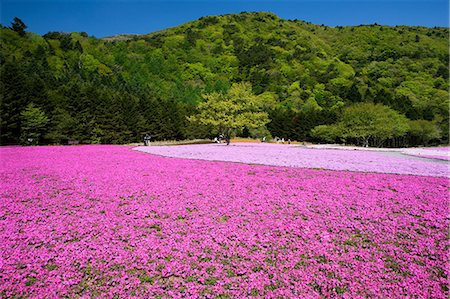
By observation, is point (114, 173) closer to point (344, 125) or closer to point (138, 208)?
point (138, 208)

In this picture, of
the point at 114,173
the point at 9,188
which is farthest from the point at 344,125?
the point at 9,188

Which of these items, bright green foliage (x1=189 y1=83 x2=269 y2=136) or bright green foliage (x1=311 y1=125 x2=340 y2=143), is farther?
bright green foliage (x1=311 y1=125 x2=340 y2=143)

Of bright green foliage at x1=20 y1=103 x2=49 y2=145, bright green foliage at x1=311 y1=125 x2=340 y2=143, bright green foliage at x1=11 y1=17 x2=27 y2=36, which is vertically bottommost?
bright green foliage at x1=311 y1=125 x2=340 y2=143

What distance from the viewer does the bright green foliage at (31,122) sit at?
51.8 m

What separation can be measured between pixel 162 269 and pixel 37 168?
15.5 metres

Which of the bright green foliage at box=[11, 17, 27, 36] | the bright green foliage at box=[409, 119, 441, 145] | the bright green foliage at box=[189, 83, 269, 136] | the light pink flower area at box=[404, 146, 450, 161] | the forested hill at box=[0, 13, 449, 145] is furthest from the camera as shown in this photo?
the bright green foliage at box=[11, 17, 27, 36]

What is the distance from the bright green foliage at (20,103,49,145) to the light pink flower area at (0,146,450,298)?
44.3 meters

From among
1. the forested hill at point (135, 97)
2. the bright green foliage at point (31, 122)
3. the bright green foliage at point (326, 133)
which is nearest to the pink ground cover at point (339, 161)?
the bright green foliage at point (31, 122)

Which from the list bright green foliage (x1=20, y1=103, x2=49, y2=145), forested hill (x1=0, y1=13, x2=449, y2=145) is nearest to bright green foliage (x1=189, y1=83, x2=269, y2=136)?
forested hill (x1=0, y1=13, x2=449, y2=145)

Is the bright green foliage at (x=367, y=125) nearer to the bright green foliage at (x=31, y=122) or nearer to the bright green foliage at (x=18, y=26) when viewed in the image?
the bright green foliage at (x=31, y=122)

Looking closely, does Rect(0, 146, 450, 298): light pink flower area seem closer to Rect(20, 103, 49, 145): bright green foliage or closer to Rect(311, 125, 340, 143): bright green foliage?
Rect(20, 103, 49, 145): bright green foliage

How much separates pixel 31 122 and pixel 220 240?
56.7 metres

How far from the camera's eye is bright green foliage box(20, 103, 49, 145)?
51.8 metres

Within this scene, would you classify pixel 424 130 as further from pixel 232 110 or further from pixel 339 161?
pixel 339 161
